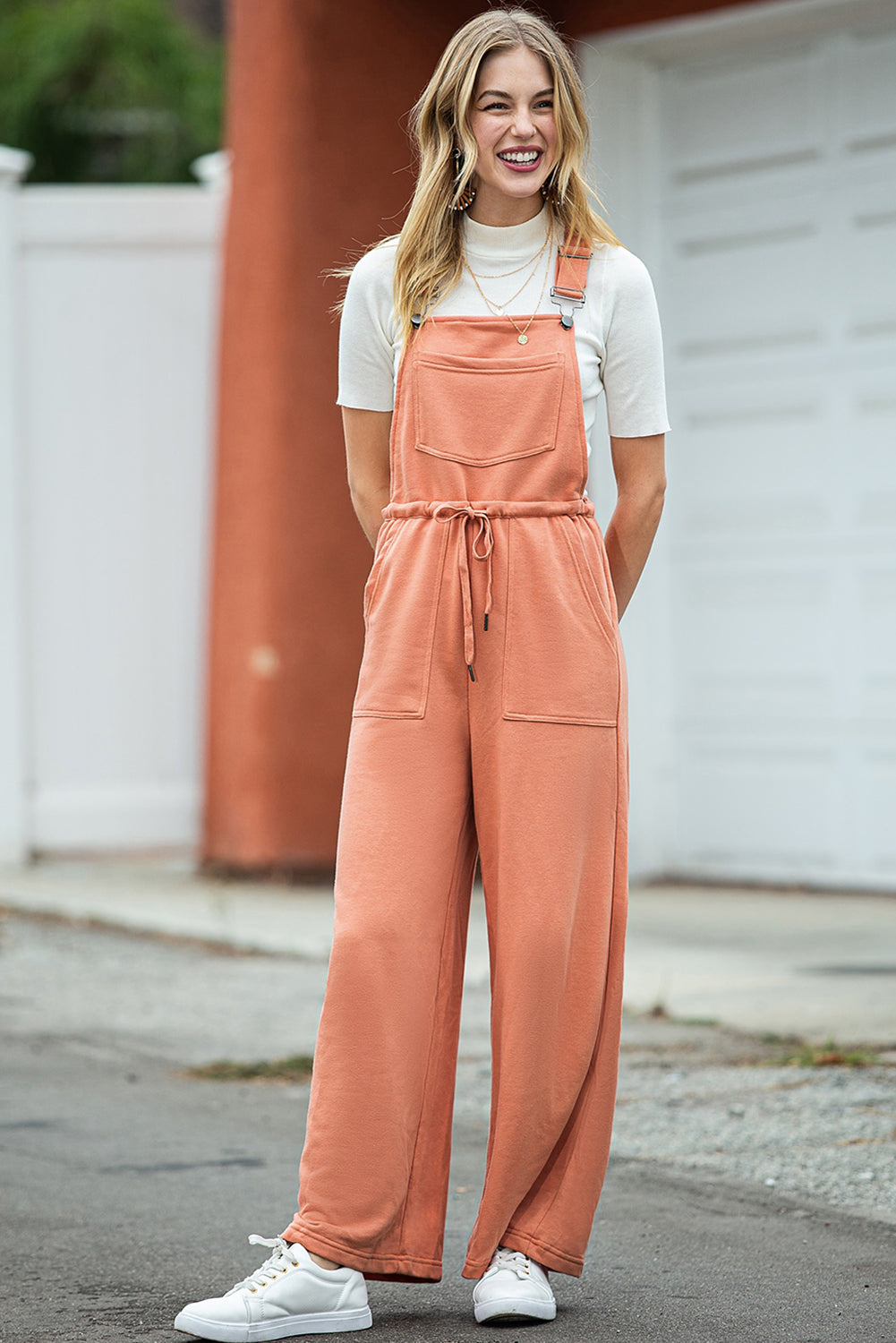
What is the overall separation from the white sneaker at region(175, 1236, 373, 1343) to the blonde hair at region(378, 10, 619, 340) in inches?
56.9

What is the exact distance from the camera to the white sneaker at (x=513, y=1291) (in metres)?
3.19

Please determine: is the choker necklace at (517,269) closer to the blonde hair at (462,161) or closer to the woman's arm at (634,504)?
the blonde hair at (462,161)

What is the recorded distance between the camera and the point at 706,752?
8.20 m

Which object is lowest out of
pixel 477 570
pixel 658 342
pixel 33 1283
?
pixel 33 1283

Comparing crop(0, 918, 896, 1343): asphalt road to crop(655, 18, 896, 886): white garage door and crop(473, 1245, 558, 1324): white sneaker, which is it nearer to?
crop(473, 1245, 558, 1324): white sneaker

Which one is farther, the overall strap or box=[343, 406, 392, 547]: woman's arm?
box=[343, 406, 392, 547]: woman's arm

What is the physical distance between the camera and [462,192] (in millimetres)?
3266

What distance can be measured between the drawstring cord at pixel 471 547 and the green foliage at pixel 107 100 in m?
14.6

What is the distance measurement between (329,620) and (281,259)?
4.69 ft

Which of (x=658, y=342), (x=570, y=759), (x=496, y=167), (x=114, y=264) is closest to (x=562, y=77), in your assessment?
(x=496, y=167)

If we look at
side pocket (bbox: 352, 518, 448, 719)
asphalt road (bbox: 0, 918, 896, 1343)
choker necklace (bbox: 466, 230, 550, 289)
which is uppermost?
choker necklace (bbox: 466, 230, 550, 289)

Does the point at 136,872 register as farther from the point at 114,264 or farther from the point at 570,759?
the point at 570,759

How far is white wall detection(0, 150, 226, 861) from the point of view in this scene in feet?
28.9

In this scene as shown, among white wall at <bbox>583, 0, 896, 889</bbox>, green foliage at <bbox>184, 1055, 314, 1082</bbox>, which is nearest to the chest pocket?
green foliage at <bbox>184, 1055, 314, 1082</bbox>
